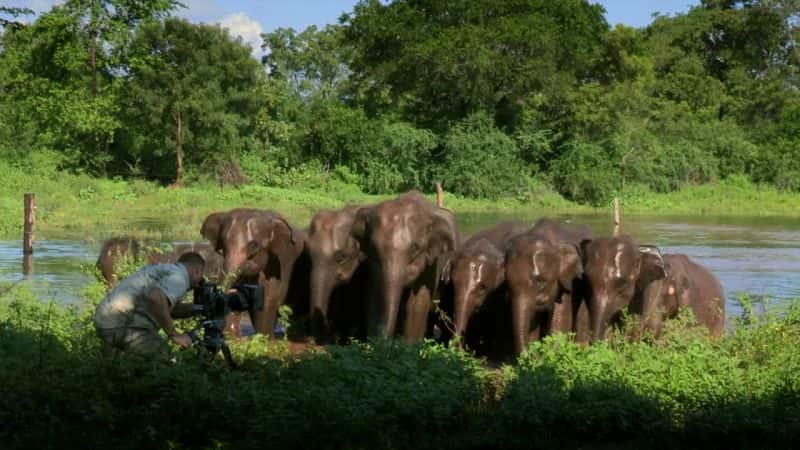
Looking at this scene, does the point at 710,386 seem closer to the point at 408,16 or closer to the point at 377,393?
the point at 377,393

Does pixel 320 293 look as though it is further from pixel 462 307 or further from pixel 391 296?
pixel 462 307

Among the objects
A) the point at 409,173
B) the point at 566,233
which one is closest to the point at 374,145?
the point at 409,173

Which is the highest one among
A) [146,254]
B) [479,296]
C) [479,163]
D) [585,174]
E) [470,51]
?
[470,51]

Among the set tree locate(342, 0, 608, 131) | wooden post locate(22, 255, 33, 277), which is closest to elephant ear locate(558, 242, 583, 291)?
wooden post locate(22, 255, 33, 277)

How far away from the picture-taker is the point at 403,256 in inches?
507

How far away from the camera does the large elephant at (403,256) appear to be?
12.8 m

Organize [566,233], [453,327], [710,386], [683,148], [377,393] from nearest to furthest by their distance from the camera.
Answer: [377,393], [710,386], [453,327], [566,233], [683,148]

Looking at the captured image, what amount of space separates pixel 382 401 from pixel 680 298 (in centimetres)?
734

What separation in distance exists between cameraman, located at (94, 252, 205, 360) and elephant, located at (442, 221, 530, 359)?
4.06 metres

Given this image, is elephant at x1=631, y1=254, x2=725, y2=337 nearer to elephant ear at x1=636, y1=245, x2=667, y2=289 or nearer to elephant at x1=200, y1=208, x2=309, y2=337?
elephant ear at x1=636, y1=245, x2=667, y2=289

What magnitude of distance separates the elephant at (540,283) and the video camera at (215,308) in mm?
4274

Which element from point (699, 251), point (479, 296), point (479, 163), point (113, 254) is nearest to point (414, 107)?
point (479, 163)

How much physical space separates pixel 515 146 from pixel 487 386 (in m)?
38.1

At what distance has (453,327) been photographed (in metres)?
13.5
